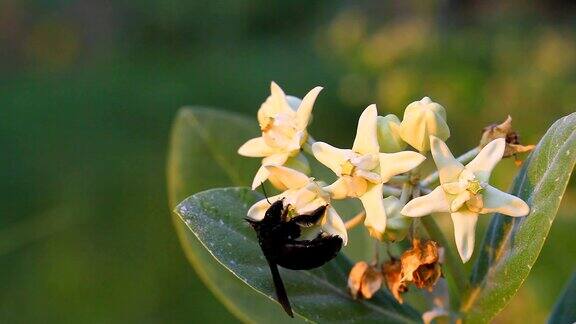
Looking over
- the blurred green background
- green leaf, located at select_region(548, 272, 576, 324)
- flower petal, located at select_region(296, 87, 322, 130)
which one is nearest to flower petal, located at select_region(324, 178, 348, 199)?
flower petal, located at select_region(296, 87, 322, 130)

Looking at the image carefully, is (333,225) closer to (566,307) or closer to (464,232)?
(464,232)

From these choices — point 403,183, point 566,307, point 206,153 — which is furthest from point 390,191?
point 206,153

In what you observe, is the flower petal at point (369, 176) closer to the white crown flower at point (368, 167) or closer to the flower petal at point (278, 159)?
the white crown flower at point (368, 167)

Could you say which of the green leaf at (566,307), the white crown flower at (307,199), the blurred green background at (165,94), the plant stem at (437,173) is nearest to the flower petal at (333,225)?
the white crown flower at (307,199)

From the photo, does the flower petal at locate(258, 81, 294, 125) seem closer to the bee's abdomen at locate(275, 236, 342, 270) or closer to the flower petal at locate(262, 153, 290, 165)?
the flower petal at locate(262, 153, 290, 165)

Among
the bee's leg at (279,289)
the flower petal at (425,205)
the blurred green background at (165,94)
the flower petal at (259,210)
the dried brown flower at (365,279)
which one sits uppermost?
the flower petal at (425,205)

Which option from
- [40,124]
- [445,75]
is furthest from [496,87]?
[40,124]

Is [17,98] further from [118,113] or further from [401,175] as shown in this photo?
[401,175]
